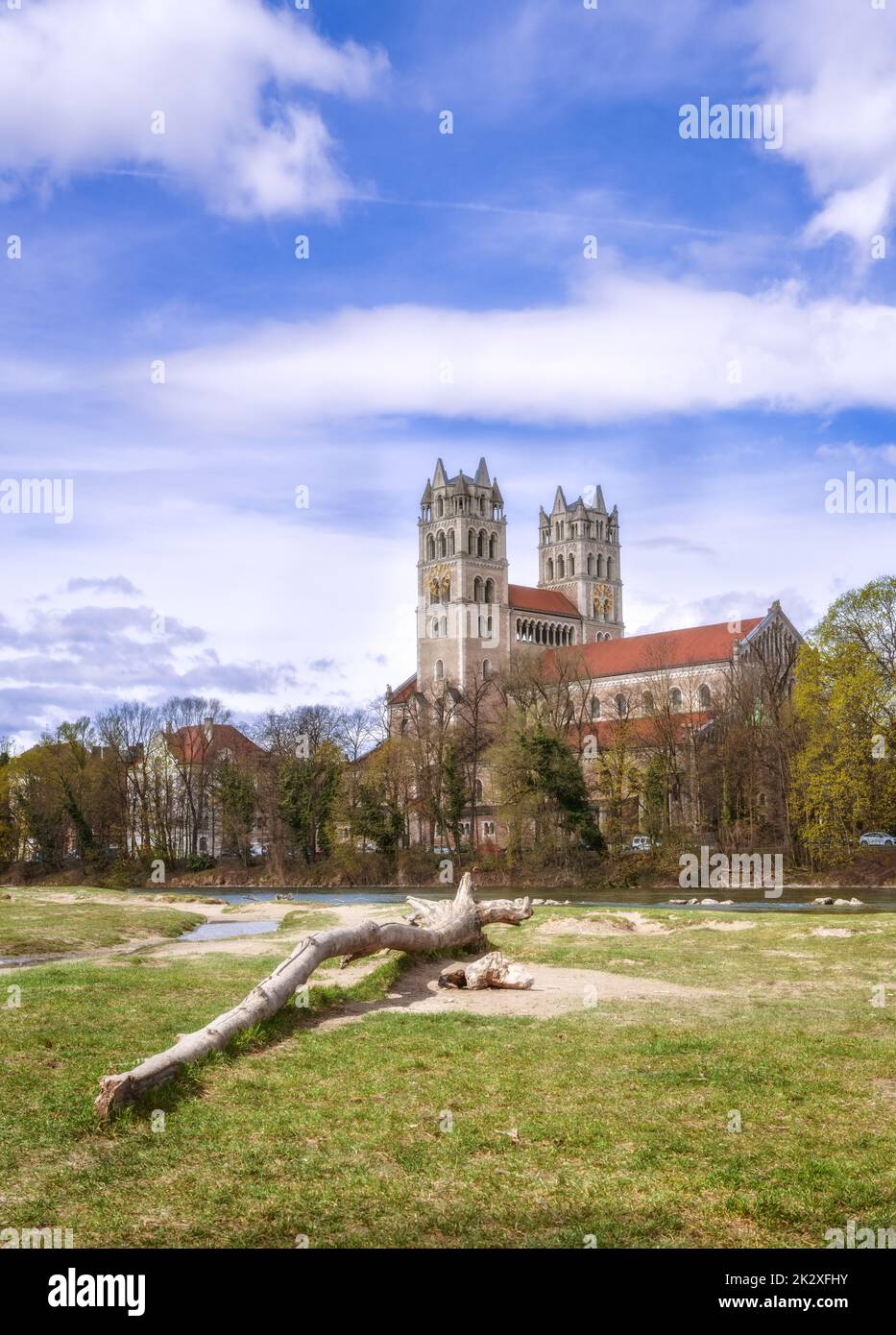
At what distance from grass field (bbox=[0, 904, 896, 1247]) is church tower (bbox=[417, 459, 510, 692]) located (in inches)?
4658

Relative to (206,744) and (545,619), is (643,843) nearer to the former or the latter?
(206,744)

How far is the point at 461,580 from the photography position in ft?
465

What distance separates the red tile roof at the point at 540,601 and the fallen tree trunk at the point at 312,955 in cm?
12199

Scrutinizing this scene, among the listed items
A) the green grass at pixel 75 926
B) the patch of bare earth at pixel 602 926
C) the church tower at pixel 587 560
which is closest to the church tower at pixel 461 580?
the church tower at pixel 587 560

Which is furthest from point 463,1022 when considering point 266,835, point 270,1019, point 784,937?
point 266,835

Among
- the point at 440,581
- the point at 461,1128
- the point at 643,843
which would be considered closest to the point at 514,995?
the point at 461,1128

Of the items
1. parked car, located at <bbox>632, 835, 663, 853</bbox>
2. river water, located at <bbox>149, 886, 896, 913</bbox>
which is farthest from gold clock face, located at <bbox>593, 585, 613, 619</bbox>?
river water, located at <bbox>149, 886, 896, 913</bbox>

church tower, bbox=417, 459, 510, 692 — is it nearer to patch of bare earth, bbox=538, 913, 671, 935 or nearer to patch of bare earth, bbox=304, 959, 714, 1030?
patch of bare earth, bbox=538, 913, 671, 935

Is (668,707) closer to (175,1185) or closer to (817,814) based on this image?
(817,814)

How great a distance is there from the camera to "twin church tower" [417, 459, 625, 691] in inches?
5502

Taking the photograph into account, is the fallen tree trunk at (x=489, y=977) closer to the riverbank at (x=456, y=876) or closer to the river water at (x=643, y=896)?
the river water at (x=643, y=896)

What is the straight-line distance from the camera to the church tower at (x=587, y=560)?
509 ft

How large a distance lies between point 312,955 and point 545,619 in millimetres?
133403

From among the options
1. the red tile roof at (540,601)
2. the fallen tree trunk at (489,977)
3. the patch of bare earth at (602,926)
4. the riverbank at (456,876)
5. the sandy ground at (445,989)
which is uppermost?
the red tile roof at (540,601)
